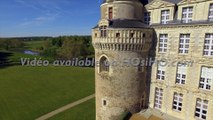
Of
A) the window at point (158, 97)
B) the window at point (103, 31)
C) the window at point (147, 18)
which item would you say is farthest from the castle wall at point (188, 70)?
the window at point (103, 31)

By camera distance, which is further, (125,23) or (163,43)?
(163,43)

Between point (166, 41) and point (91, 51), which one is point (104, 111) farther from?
point (91, 51)

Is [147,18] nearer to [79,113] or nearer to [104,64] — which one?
[104,64]

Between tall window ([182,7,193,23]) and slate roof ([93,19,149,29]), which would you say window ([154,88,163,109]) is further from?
tall window ([182,7,193,23])

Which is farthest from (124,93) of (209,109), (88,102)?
(88,102)

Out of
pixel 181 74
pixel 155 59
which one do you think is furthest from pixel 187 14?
pixel 181 74

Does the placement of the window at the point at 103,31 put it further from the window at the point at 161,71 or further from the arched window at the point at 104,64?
the window at the point at 161,71
